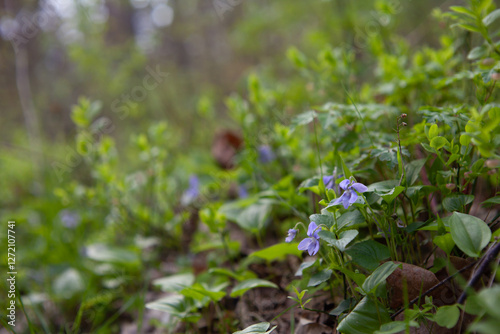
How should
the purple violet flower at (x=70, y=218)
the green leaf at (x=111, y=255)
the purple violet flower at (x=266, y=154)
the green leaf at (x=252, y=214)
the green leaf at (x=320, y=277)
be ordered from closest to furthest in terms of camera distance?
the green leaf at (x=320, y=277) → the green leaf at (x=252, y=214) → the green leaf at (x=111, y=255) → the purple violet flower at (x=266, y=154) → the purple violet flower at (x=70, y=218)

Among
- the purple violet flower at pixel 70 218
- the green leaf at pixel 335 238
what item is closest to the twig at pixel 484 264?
the green leaf at pixel 335 238

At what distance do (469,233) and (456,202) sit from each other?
0.38ft

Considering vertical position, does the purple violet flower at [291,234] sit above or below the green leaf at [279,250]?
above

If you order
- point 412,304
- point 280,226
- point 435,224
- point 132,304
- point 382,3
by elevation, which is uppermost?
point 382,3

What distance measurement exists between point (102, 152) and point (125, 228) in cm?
44

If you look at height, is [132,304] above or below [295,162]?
below

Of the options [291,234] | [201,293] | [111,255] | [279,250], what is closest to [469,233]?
[291,234]

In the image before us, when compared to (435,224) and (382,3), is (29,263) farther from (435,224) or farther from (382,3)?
(382,3)

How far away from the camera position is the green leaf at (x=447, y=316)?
646 mm

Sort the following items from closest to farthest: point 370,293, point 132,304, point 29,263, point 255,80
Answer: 1. point 370,293
2. point 132,304
3. point 255,80
4. point 29,263

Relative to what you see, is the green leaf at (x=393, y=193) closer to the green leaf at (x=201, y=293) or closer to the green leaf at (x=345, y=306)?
the green leaf at (x=345, y=306)

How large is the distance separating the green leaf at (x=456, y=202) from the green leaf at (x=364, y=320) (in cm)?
29

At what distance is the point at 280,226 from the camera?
1528mm

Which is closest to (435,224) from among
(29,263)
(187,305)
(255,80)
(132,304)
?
(187,305)
